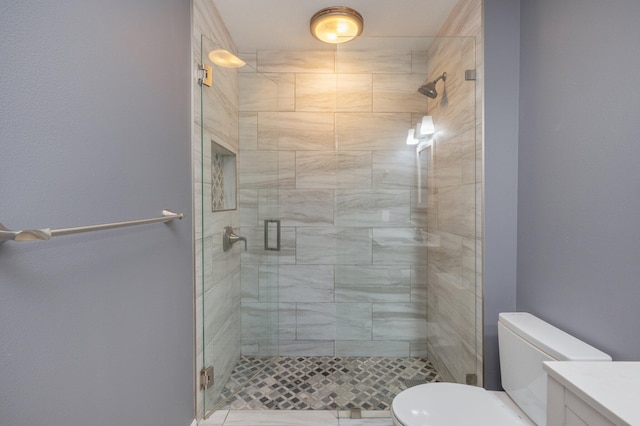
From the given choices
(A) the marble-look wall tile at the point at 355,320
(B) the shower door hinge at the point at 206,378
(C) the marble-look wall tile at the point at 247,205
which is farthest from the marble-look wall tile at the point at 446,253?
(B) the shower door hinge at the point at 206,378

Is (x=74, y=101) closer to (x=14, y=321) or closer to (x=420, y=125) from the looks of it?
(x=14, y=321)

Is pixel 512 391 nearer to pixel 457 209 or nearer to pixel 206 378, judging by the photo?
pixel 457 209

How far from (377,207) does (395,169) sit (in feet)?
0.78

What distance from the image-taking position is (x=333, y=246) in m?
1.87

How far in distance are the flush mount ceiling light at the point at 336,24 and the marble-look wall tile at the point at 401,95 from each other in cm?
36

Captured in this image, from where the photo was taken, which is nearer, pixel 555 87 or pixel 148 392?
pixel 148 392

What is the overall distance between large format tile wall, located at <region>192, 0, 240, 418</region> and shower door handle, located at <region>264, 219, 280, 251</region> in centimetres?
18

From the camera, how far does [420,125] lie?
1.71m

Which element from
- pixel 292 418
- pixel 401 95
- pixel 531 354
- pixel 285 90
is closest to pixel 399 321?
pixel 531 354

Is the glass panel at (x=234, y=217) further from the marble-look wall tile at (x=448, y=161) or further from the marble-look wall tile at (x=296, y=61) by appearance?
the marble-look wall tile at (x=448, y=161)

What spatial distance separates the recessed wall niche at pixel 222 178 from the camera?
1771mm

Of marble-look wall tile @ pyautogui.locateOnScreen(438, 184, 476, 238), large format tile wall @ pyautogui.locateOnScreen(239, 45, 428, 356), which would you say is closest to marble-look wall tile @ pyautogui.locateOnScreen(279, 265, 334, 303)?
large format tile wall @ pyautogui.locateOnScreen(239, 45, 428, 356)

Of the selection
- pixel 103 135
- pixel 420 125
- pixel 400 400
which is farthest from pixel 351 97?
pixel 400 400

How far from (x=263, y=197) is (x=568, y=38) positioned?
1.65m
